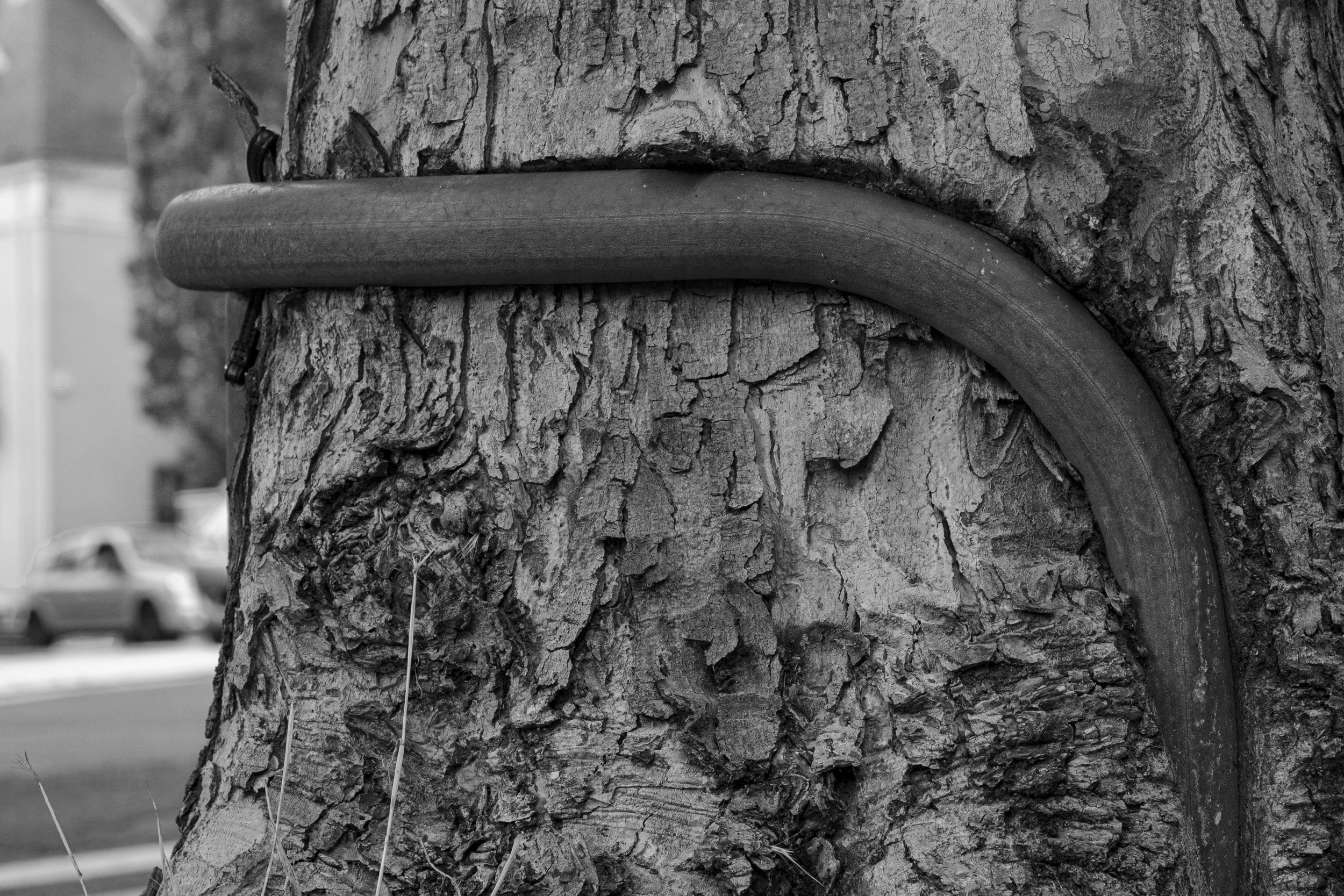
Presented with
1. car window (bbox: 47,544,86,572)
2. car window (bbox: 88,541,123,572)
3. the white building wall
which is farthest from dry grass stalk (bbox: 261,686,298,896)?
the white building wall

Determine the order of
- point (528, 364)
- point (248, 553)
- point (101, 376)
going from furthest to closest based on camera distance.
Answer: point (101, 376)
point (248, 553)
point (528, 364)

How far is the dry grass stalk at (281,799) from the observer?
1354 millimetres

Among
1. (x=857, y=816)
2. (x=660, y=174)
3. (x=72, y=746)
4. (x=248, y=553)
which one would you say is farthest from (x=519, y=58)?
(x=72, y=746)

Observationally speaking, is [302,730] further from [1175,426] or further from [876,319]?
[1175,426]

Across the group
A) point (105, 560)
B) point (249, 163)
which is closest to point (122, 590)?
point (105, 560)

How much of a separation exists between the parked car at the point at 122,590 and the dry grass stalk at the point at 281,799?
50.3 ft

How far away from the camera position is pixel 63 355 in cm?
2461

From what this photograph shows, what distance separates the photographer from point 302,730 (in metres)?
1.45

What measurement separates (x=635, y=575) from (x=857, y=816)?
1.10 ft

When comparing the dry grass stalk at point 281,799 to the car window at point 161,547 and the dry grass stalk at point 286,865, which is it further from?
the car window at point 161,547

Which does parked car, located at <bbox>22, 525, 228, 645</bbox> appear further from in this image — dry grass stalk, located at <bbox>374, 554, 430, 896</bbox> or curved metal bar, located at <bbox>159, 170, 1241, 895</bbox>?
curved metal bar, located at <bbox>159, 170, 1241, 895</bbox>

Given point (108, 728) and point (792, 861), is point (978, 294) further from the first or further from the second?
point (108, 728)

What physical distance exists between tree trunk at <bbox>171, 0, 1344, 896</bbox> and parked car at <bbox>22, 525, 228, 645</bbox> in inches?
610

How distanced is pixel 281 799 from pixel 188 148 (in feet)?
74.2
